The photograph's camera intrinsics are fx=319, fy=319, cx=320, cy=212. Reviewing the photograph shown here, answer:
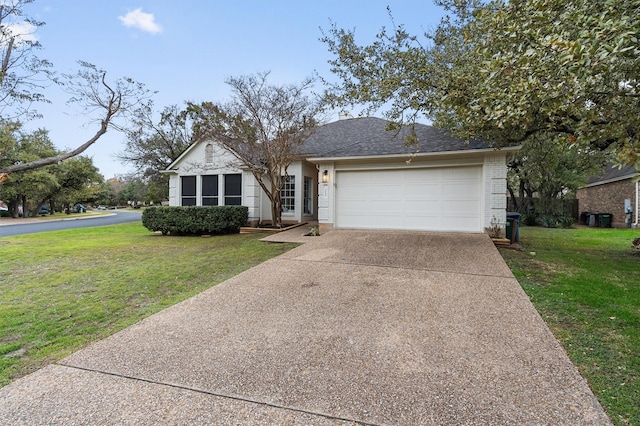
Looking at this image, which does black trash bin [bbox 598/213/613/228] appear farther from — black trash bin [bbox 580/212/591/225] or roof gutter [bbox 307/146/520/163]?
roof gutter [bbox 307/146/520/163]

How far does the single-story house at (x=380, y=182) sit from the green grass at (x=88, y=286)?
345 centimetres

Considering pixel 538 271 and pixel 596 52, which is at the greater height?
pixel 596 52

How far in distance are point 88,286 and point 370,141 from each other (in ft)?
31.6

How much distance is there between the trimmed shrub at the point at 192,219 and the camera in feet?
40.6

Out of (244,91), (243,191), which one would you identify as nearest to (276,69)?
(244,91)

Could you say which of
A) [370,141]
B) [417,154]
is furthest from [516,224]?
[370,141]

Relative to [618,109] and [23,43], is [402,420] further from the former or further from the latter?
[23,43]

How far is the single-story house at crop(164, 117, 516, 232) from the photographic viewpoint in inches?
381

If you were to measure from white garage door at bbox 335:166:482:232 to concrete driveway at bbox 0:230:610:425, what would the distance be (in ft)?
17.8

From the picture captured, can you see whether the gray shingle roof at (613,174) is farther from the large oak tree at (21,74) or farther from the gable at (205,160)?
the large oak tree at (21,74)

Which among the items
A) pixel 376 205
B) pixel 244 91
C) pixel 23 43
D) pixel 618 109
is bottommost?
pixel 376 205

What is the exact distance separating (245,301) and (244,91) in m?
8.66

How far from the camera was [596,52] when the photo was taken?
128 inches

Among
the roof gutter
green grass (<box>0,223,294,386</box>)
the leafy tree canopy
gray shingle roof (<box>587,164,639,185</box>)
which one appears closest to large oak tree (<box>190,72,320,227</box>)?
the roof gutter
